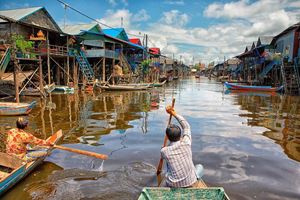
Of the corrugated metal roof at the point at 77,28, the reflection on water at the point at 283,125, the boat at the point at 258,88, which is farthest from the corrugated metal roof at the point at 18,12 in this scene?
the boat at the point at 258,88

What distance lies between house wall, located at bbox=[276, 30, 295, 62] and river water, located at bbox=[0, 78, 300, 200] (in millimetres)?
18109

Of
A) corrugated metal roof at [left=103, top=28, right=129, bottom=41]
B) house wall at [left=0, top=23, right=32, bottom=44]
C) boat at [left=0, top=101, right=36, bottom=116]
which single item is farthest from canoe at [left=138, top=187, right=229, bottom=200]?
corrugated metal roof at [left=103, top=28, right=129, bottom=41]

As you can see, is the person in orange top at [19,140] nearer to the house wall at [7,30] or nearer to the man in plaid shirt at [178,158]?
the man in plaid shirt at [178,158]

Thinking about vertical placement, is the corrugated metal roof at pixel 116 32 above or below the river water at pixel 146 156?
above

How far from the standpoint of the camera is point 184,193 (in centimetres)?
389

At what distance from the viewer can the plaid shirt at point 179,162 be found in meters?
3.84

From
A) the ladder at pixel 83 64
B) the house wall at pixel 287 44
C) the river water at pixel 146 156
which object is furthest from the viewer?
the house wall at pixel 287 44

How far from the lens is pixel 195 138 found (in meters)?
9.30

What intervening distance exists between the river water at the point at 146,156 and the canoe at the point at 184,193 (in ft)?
4.78

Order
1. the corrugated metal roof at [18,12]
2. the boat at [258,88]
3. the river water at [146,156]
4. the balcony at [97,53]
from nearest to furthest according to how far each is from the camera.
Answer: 1. the river water at [146,156]
2. the corrugated metal roof at [18,12]
3. the balcony at [97,53]
4. the boat at [258,88]

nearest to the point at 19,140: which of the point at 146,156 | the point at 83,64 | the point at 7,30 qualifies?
the point at 146,156

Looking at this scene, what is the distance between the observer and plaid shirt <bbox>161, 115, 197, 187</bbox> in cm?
384

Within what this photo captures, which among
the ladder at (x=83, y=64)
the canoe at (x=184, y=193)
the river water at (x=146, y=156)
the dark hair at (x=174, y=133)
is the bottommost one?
the river water at (x=146, y=156)

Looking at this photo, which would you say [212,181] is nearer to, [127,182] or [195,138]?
[127,182]
